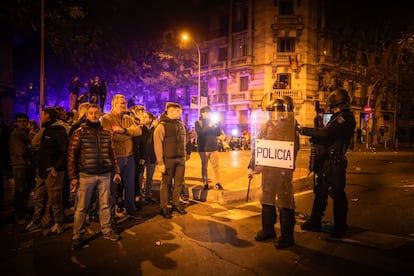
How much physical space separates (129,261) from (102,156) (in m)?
1.55

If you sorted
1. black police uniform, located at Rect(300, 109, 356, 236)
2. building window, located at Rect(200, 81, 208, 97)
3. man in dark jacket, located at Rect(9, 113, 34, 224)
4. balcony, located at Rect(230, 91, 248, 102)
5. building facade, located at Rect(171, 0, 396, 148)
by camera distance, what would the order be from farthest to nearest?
building window, located at Rect(200, 81, 208, 97) < balcony, located at Rect(230, 91, 248, 102) < building facade, located at Rect(171, 0, 396, 148) < man in dark jacket, located at Rect(9, 113, 34, 224) < black police uniform, located at Rect(300, 109, 356, 236)

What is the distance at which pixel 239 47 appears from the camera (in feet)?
116

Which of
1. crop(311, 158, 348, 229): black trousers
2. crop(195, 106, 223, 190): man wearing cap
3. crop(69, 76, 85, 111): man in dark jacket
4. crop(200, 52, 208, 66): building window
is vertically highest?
crop(200, 52, 208, 66): building window

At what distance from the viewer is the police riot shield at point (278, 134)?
4.54 m

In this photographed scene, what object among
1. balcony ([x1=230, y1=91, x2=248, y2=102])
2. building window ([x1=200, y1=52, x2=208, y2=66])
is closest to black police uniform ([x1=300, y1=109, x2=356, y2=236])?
balcony ([x1=230, y1=91, x2=248, y2=102])

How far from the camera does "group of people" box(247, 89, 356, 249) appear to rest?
15.0 feet

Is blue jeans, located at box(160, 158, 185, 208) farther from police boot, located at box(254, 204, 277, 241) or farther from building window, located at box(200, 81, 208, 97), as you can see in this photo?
building window, located at box(200, 81, 208, 97)

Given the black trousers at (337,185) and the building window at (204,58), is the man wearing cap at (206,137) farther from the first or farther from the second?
the building window at (204,58)

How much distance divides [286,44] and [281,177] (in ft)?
99.9

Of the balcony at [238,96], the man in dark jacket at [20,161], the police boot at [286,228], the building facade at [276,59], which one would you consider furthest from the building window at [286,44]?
the police boot at [286,228]

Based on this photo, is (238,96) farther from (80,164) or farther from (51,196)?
(80,164)

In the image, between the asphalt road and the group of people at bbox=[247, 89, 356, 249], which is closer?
the asphalt road

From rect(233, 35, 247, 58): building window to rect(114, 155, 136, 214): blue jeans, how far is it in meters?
30.8

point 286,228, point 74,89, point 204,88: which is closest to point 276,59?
point 204,88
